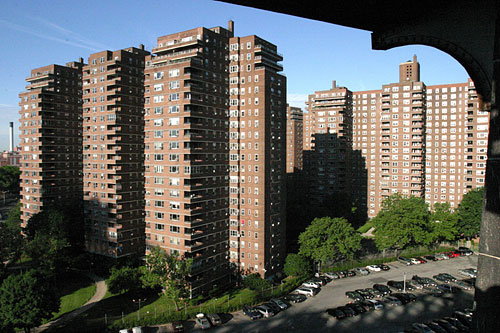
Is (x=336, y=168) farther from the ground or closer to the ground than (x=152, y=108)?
closer to the ground

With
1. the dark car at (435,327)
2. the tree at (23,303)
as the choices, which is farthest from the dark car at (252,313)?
the tree at (23,303)

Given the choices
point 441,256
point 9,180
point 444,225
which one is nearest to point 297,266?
point 441,256

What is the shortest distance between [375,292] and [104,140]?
1994 inches

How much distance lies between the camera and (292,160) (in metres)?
118

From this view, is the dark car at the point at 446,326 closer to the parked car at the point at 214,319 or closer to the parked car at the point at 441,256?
the parked car at the point at 214,319

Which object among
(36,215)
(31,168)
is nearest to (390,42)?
(36,215)

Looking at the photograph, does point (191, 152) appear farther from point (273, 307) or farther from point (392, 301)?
point (392, 301)

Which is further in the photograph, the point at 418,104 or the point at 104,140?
the point at 418,104

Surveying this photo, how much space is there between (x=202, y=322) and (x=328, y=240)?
1014 inches

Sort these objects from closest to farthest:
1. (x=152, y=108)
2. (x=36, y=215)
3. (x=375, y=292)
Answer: (x=375, y=292) → (x=152, y=108) → (x=36, y=215)

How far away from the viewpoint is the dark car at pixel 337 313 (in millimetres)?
40719

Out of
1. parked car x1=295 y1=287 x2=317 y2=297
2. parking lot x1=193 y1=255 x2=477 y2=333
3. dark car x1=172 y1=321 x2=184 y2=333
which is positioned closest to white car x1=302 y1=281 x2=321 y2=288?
parked car x1=295 y1=287 x2=317 y2=297

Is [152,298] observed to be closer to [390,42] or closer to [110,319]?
[110,319]

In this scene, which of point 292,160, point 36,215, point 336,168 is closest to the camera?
Result: point 36,215
